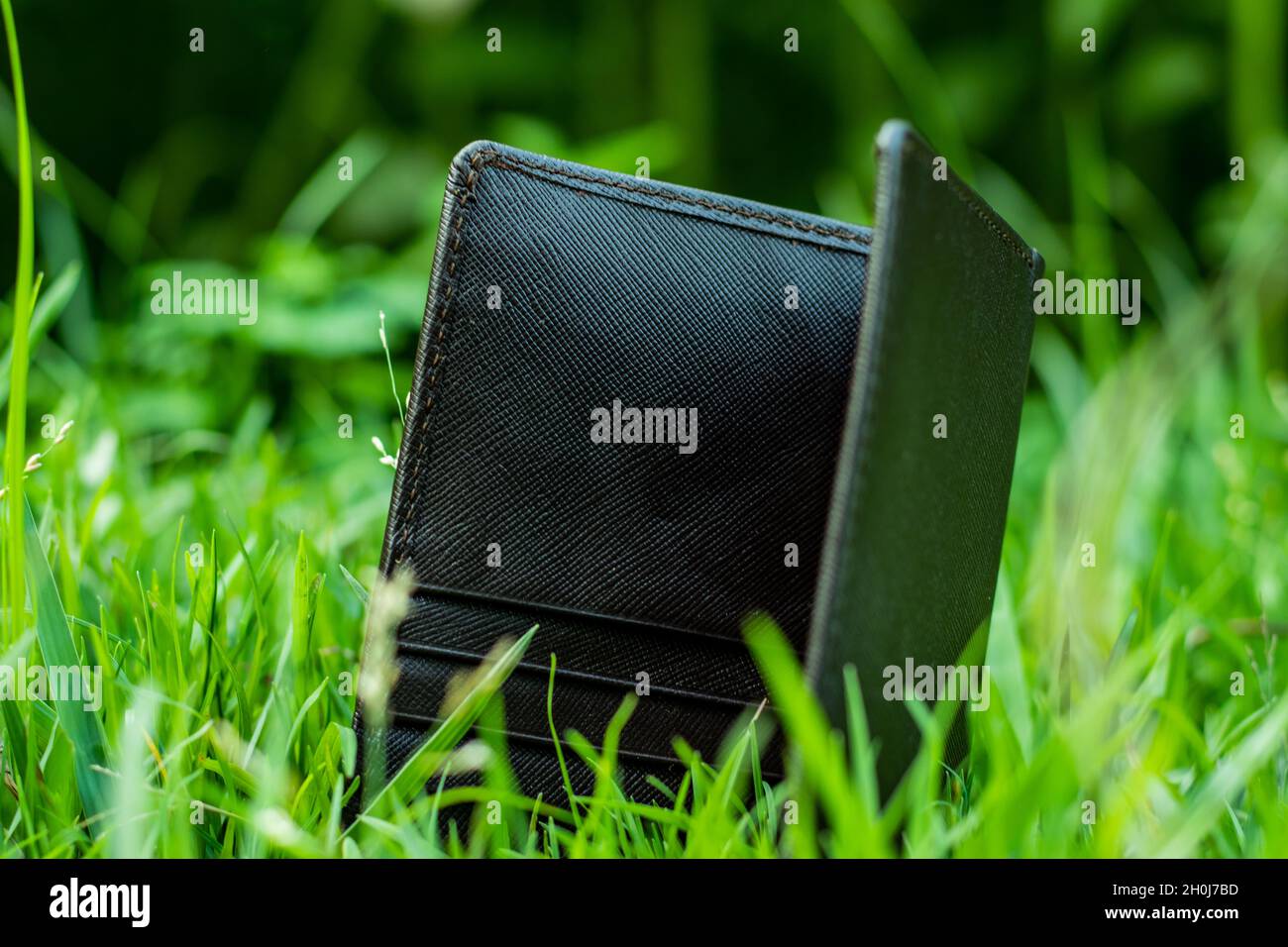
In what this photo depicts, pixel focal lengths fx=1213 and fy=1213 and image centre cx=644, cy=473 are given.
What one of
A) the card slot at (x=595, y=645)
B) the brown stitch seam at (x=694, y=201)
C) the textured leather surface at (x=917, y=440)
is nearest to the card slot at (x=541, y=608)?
the card slot at (x=595, y=645)

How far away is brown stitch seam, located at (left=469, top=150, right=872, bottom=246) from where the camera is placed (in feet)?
2.69

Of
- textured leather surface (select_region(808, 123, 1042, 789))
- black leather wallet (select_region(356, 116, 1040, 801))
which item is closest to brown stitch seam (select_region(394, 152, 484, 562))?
black leather wallet (select_region(356, 116, 1040, 801))

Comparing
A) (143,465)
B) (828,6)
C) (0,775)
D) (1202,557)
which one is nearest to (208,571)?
(0,775)

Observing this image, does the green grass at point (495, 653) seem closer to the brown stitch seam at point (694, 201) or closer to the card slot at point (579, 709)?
the card slot at point (579, 709)

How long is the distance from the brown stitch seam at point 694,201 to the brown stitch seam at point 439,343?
0.03m

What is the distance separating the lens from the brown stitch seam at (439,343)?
2.63ft

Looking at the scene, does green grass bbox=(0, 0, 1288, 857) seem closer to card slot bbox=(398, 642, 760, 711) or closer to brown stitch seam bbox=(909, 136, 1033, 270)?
card slot bbox=(398, 642, 760, 711)

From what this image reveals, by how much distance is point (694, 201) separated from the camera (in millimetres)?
840

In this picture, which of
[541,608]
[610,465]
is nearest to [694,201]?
[610,465]

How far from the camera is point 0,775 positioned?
29.4 inches

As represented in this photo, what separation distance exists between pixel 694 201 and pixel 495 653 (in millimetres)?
336

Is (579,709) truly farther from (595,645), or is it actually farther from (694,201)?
(694,201)

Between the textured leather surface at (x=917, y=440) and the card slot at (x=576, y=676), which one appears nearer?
the textured leather surface at (x=917, y=440)
